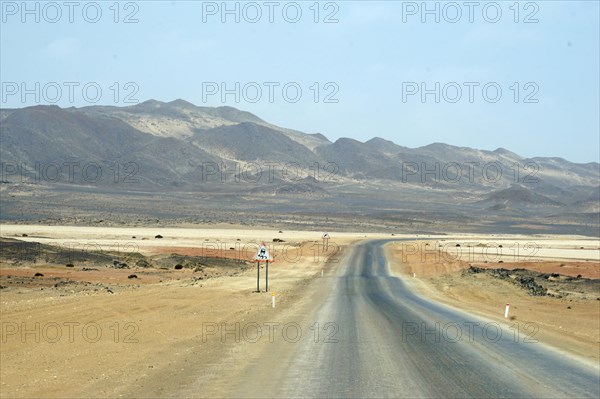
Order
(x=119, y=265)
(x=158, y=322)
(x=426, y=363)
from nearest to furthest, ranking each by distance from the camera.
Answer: (x=426, y=363) → (x=158, y=322) → (x=119, y=265)

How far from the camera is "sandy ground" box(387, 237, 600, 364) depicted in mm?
22797

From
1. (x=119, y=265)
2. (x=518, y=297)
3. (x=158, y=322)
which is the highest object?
(x=119, y=265)

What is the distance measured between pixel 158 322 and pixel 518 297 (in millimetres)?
24158

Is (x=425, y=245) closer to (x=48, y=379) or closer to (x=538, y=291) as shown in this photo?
(x=538, y=291)

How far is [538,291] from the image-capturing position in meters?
42.0

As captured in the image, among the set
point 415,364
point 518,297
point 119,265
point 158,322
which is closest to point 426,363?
point 415,364

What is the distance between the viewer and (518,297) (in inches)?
1554

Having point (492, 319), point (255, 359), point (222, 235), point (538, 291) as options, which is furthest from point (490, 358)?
point (222, 235)

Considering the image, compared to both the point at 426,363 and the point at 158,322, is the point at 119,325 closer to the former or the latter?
the point at 158,322

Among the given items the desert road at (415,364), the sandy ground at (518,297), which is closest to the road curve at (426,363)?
the desert road at (415,364)

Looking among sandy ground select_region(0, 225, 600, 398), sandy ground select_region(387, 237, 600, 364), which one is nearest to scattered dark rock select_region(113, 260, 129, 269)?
sandy ground select_region(0, 225, 600, 398)

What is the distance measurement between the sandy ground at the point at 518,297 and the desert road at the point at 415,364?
1.50 meters

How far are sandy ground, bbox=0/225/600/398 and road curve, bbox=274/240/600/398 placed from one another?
147 cm

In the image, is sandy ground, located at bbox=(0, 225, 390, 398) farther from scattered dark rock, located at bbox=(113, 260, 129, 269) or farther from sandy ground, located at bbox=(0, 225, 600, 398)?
scattered dark rock, located at bbox=(113, 260, 129, 269)
